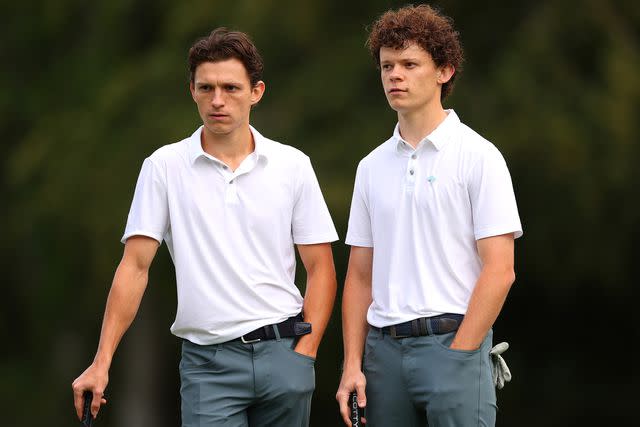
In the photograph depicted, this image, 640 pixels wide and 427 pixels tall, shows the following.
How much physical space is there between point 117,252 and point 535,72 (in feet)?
10.4

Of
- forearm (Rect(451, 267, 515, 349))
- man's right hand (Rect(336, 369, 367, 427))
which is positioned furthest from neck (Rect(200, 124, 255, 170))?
forearm (Rect(451, 267, 515, 349))

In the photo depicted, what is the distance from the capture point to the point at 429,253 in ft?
15.4

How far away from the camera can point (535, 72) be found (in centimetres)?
Result: 1052

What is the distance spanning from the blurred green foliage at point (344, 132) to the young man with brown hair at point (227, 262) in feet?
16.2

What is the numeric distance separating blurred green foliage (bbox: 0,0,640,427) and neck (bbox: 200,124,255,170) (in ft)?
16.2

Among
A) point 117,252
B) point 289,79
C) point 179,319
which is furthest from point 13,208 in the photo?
point 179,319

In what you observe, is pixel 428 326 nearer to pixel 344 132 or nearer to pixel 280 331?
pixel 280 331

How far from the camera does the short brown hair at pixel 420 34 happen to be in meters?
4.72

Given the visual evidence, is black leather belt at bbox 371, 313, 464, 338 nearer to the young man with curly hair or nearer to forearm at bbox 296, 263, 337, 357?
the young man with curly hair

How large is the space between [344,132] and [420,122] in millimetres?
5950

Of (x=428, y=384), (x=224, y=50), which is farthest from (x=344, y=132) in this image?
(x=428, y=384)

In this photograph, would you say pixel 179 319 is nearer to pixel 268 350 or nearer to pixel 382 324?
pixel 268 350

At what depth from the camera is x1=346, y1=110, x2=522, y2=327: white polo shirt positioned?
4609mm

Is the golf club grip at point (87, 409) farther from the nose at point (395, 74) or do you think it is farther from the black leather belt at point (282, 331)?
the nose at point (395, 74)
